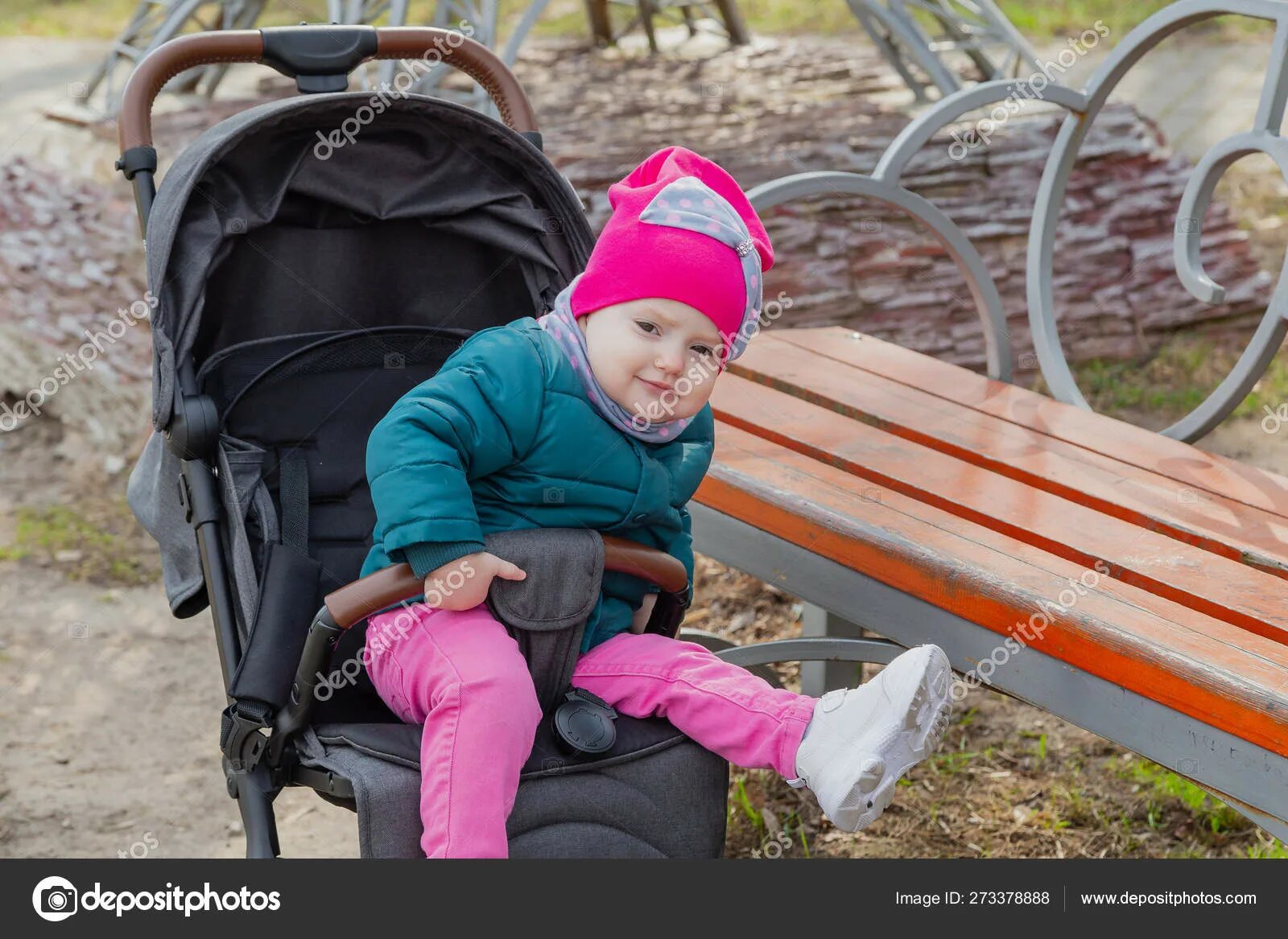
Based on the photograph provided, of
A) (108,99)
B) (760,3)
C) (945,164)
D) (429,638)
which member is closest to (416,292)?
(429,638)

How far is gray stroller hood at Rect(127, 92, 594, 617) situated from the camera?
2289mm

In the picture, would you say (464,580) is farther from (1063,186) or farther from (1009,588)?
(1063,186)

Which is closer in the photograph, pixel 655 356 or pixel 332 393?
pixel 655 356

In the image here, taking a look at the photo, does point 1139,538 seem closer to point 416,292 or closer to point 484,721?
point 484,721

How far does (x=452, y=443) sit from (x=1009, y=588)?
0.83 meters

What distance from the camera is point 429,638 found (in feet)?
6.66

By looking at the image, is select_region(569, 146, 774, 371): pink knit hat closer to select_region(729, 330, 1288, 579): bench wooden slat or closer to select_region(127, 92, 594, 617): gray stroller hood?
→ select_region(127, 92, 594, 617): gray stroller hood

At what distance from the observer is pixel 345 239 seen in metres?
2.50

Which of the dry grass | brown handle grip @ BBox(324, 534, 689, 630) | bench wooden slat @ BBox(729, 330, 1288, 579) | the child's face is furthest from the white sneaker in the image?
the dry grass

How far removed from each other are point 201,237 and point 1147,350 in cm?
408


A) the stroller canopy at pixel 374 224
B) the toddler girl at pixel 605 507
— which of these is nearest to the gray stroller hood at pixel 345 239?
the stroller canopy at pixel 374 224

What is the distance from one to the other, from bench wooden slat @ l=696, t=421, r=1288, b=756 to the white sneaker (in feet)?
0.69

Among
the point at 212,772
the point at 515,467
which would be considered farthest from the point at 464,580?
the point at 212,772
